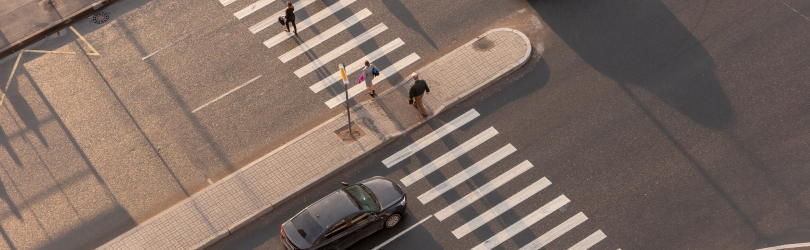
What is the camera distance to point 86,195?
19.4 meters

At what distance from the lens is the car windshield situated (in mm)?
17906

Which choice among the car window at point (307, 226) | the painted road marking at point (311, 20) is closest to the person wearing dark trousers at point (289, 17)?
the painted road marking at point (311, 20)

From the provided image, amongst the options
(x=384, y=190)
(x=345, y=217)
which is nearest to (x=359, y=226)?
(x=345, y=217)

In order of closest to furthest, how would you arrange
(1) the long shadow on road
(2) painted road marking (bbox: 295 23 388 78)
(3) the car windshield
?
(3) the car windshield
(1) the long shadow on road
(2) painted road marking (bbox: 295 23 388 78)

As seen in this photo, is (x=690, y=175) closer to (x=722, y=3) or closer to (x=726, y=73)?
(x=726, y=73)

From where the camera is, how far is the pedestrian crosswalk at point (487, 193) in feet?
60.3

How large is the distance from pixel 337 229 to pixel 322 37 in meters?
8.08

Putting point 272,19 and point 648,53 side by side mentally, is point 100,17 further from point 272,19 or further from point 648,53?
point 648,53

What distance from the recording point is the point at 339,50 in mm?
22906

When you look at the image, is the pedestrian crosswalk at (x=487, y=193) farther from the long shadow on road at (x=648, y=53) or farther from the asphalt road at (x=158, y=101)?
the long shadow on road at (x=648, y=53)

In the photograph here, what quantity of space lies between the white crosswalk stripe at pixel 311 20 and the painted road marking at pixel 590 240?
1142 cm

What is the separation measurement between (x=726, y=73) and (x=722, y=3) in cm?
325

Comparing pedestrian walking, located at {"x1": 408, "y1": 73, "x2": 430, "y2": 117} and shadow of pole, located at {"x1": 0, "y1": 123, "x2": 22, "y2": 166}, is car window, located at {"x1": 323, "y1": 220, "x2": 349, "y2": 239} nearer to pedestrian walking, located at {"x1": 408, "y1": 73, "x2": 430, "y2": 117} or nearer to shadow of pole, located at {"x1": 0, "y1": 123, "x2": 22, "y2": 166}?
pedestrian walking, located at {"x1": 408, "y1": 73, "x2": 430, "y2": 117}

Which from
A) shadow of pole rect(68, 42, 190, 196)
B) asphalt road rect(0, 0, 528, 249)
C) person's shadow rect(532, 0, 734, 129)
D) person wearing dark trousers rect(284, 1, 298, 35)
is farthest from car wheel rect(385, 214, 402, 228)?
person's shadow rect(532, 0, 734, 129)
